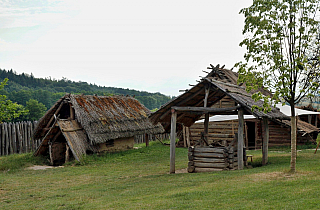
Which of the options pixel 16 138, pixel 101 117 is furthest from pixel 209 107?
pixel 16 138

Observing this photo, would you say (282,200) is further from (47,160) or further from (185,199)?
(47,160)

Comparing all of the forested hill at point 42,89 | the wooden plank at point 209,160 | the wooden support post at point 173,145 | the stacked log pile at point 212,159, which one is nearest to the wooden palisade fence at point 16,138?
the wooden support post at point 173,145

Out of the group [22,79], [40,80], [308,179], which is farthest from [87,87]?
[308,179]

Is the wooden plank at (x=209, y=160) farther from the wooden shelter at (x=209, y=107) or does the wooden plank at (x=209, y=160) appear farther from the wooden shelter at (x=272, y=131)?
the wooden shelter at (x=272, y=131)

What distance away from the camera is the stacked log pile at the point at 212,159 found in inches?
502

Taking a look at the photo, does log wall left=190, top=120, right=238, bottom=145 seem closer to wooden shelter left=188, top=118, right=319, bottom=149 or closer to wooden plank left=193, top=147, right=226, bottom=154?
wooden shelter left=188, top=118, right=319, bottom=149

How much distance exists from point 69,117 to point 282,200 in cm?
1575

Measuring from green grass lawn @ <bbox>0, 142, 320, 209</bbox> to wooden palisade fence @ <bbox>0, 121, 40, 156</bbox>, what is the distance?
17.7ft

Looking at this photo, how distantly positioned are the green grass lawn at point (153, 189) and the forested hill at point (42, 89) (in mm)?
31427

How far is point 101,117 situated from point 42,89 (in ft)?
146

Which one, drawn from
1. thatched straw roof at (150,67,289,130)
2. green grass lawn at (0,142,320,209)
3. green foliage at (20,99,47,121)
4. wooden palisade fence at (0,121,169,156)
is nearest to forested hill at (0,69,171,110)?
green foliage at (20,99,47,121)

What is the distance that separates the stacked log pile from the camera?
41.9 ft

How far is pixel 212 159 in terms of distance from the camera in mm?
13055

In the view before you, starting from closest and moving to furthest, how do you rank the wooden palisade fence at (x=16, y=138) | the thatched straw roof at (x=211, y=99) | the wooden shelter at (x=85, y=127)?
the thatched straw roof at (x=211, y=99)
the wooden shelter at (x=85, y=127)
the wooden palisade fence at (x=16, y=138)
